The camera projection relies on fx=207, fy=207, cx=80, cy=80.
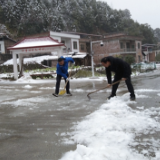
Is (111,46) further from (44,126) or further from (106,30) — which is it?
(44,126)

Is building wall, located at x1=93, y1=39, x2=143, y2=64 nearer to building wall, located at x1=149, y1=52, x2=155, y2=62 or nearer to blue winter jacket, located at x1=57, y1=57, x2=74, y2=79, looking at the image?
building wall, located at x1=149, y1=52, x2=155, y2=62

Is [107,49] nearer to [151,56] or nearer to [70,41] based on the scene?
[70,41]

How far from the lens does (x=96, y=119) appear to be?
373 cm

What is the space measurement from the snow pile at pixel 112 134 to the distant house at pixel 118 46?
33.6 meters

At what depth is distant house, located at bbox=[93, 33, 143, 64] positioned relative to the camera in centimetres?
3669

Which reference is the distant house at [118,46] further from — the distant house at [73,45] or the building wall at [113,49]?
the distant house at [73,45]

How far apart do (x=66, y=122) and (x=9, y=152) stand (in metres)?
1.36

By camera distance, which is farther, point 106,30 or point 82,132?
point 106,30

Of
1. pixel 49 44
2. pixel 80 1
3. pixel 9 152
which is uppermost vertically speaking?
pixel 80 1

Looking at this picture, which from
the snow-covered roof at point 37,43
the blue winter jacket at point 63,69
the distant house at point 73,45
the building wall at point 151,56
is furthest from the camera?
the building wall at point 151,56

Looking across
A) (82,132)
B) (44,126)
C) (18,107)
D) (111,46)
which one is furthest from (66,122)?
(111,46)

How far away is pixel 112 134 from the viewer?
2959 mm

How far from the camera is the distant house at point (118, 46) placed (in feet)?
120

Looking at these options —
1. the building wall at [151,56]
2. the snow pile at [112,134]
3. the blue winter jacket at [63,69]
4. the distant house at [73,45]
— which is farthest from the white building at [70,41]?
the snow pile at [112,134]
